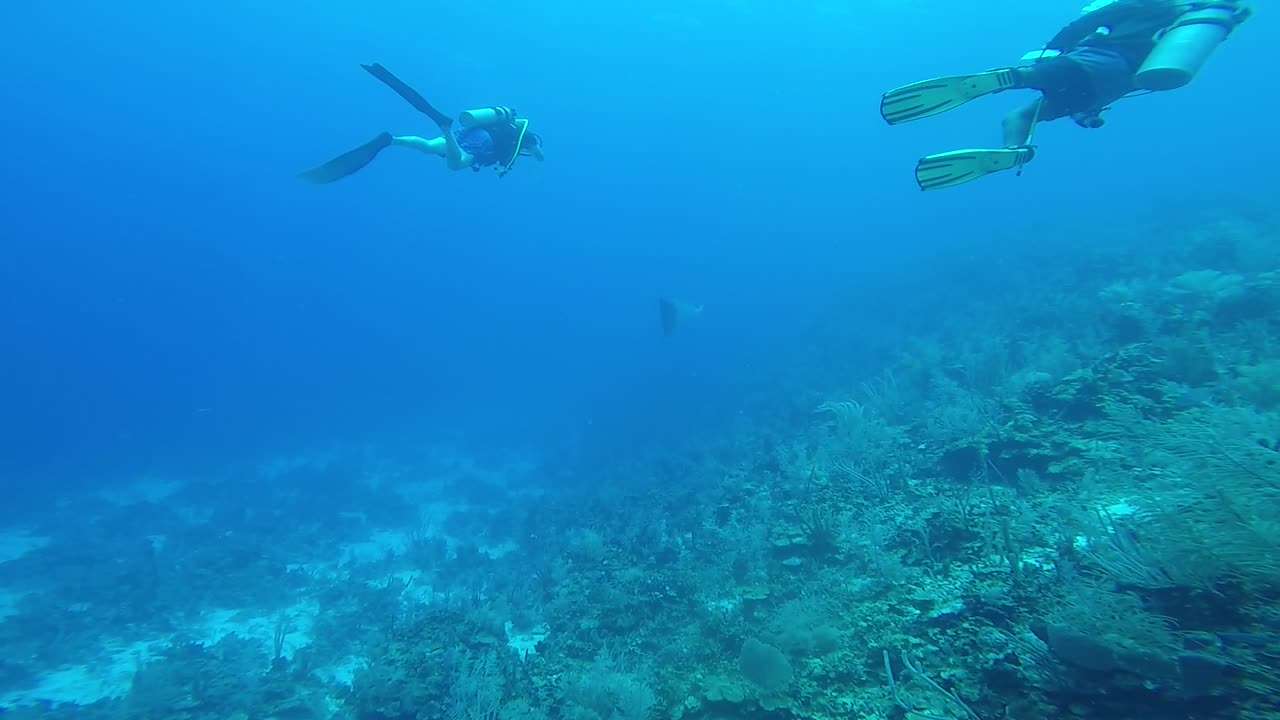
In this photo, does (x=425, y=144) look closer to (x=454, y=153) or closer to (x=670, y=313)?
(x=454, y=153)

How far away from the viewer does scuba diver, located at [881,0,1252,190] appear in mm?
3803

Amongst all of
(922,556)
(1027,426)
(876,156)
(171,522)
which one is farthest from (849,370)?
(876,156)

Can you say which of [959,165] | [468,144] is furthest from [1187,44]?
[468,144]

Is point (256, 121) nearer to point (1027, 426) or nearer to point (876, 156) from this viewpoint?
point (1027, 426)

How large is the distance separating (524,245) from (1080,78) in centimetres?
12592

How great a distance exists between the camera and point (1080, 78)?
400 cm

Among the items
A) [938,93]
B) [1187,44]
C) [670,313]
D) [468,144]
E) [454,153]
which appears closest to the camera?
[1187,44]

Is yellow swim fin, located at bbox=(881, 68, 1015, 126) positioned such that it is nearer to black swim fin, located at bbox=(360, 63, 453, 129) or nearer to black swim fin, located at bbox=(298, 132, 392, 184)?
black swim fin, located at bbox=(360, 63, 453, 129)

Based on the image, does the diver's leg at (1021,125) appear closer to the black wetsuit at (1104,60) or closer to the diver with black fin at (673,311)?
the black wetsuit at (1104,60)

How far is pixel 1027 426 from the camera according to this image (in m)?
6.24

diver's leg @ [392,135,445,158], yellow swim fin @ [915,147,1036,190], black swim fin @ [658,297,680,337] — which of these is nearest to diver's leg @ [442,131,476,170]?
diver's leg @ [392,135,445,158]

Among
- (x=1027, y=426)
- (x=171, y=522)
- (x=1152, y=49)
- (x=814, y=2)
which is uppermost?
(x=814, y=2)

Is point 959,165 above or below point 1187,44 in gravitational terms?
below

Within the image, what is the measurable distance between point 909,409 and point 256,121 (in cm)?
9605
